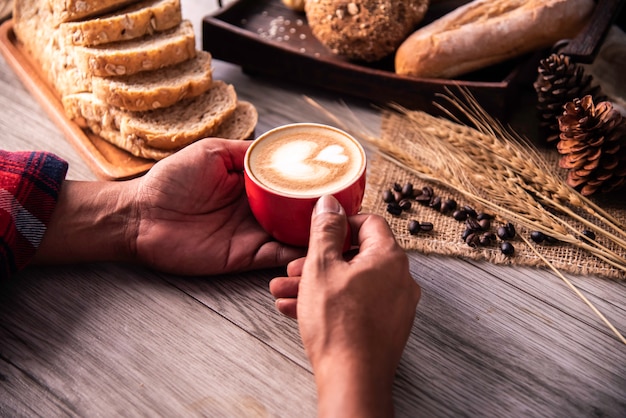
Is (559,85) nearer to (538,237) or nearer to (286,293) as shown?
(538,237)

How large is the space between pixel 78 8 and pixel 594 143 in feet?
6.29

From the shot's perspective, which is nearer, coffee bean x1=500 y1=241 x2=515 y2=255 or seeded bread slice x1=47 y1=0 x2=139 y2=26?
coffee bean x1=500 y1=241 x2=515 y2=255

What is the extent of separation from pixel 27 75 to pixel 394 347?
6.58 feet

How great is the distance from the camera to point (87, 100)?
2.18m

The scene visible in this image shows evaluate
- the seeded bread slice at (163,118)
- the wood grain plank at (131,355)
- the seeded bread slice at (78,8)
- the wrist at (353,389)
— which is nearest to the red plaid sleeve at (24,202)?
the wood grain plank at (131,355)

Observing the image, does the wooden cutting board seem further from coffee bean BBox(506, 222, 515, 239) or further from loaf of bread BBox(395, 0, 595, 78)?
coffee bean BBox(506, 222, 515, 239)

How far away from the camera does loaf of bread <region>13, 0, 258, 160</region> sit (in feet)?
6.97

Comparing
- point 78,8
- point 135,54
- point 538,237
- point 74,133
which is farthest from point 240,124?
point 538,237

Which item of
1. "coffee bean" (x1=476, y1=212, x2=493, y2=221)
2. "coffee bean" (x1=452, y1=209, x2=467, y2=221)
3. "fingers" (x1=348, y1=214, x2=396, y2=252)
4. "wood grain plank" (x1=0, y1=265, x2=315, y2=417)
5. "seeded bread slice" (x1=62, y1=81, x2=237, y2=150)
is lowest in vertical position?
"wood grain plank" (x1=0, y1=265, x2=315, y2=417)

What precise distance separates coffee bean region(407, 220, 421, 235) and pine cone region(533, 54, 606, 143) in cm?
70

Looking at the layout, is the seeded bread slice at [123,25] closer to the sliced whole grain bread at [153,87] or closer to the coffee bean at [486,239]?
the sliced whole grain bread at [153,87]

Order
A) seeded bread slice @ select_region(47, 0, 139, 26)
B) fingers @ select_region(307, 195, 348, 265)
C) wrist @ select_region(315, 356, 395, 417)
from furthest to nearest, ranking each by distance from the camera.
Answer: seeded bread slice @ select_region(47, 0, 139, 26) < fingers @ select_region(307, 195, 348, 265) < wrist @ select_region(315, 356, 395, 417)

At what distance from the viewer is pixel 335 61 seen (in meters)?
2.47

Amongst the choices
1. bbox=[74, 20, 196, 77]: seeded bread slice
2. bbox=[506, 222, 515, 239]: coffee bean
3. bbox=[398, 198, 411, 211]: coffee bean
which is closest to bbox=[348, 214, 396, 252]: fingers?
bbox=[398, 198, 411, 211]: coffee bean
